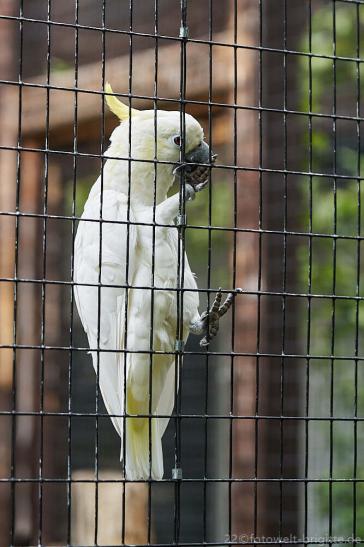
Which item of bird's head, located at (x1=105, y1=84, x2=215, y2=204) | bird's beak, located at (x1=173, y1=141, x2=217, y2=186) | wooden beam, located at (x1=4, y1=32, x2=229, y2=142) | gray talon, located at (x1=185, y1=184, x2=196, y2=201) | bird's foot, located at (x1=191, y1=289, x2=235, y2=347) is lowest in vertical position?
bird's foot, located at (x1=191, y1=289, x2=235, y2=347)

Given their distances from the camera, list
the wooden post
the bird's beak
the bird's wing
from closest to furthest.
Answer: the bird's beak, the bird's wing, the wooden post

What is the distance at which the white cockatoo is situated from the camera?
2234 millimetres

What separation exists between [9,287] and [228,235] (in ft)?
2.80

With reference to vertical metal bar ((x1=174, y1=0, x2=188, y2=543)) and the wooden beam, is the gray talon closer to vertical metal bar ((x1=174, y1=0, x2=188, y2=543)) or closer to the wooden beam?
vertical metal bar ((x1=174, y1=0, x2=188, y2=543))

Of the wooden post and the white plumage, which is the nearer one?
the white plumage

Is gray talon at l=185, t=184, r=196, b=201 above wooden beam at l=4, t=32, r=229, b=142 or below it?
below

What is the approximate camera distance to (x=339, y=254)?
3273 mm

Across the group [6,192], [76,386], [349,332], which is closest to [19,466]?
[76,386]

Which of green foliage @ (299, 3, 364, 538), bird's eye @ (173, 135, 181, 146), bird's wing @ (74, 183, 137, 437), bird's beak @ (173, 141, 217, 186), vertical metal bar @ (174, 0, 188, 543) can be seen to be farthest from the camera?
green foliage @ (299, 3, 364, 538)

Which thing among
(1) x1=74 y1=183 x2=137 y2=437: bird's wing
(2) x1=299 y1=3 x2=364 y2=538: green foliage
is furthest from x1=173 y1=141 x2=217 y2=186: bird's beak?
(2) x1=299 y1=3 x2=364 y2=538: green foliage

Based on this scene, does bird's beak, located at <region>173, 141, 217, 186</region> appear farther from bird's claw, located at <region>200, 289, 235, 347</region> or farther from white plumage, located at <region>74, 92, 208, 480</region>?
bird's claw, located at <region>200, 289, 235, 347</region>

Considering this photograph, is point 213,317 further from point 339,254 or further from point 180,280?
point 339,254

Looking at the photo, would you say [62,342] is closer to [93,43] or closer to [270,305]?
[270,305]

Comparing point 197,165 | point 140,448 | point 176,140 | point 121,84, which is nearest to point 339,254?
point 121,84
